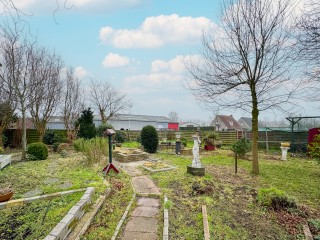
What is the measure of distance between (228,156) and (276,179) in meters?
4.84

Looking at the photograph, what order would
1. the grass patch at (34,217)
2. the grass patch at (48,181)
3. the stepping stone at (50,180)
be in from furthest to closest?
the stepping stone at (50,180), the grass patch at (48,181), the grass patch at (34,217)

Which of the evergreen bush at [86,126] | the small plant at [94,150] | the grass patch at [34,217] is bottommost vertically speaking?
the grass patch at [34,217]

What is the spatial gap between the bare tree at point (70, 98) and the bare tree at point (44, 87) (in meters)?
1.96

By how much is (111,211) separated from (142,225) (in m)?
0.76

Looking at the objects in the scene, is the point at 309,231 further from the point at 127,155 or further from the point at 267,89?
the point at 127,155

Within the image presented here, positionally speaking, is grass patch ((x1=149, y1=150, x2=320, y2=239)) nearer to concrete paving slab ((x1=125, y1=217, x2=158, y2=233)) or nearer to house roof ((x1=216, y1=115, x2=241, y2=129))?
concrete paving slab ((x1=125, y1=217, x2=158, y2=233))

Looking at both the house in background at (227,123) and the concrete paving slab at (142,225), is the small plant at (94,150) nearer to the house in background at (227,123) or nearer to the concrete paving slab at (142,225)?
the concrete paving slab at (142,225)

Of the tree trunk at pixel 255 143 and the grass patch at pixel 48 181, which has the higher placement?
the tree trunk at pixel 255 143

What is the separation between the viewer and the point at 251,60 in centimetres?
A: 737

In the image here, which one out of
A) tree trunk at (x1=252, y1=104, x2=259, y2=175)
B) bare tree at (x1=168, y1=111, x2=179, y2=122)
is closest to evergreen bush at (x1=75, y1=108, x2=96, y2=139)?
tree trunk at (x1=252, y1=104, x2=259, y2=175)

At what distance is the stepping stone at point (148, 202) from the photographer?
14.5 ft

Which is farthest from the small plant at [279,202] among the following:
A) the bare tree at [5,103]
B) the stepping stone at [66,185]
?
the bare tree at [5,103]

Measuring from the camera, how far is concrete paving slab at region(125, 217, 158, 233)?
11.2 ft

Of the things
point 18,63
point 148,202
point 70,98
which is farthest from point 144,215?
point 70,98
